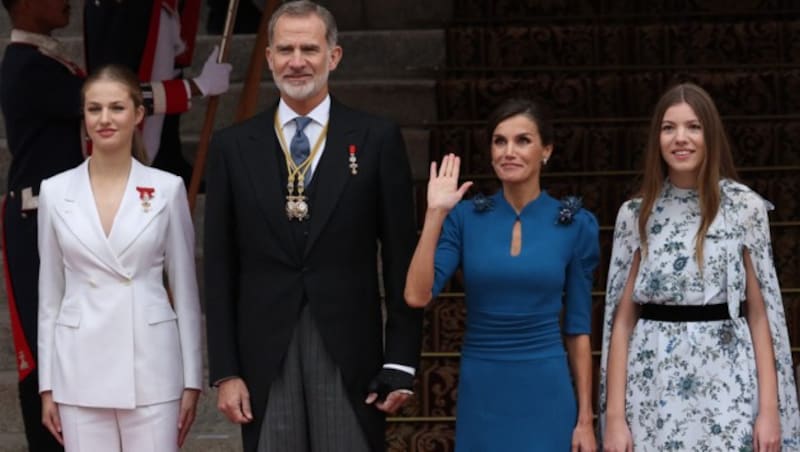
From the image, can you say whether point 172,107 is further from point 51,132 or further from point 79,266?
point 79,266

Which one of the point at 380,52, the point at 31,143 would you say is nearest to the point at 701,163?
the point at 31,143

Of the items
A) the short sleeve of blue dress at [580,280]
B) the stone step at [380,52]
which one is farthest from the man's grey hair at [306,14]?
the stone step at [380,52]

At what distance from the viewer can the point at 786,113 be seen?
242 inches

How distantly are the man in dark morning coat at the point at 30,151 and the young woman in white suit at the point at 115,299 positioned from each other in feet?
1.99

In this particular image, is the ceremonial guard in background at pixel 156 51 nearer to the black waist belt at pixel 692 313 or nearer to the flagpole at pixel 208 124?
the flagpole at pixel 208 124

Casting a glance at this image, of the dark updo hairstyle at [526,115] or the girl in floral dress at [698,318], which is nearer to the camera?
the girl in floral dress at [698,318]

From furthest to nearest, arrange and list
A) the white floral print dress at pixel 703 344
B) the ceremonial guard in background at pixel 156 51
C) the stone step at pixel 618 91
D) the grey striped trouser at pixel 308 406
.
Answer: the stone step at pixel 618 91 < the ceremonial guard in background at pixel 156 51 < the white floral print dress at pixel 703 344 < the grey striped trouser at pixel 308 406

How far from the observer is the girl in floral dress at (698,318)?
331 cm

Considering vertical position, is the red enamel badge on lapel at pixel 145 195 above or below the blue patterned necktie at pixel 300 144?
below

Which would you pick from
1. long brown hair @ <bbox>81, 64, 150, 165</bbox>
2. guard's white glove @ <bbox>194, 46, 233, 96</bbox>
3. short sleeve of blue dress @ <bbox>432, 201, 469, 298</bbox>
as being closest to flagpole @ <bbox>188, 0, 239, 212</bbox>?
guard's white glove @ <bbox>194, 46, 233, 96</bbox>

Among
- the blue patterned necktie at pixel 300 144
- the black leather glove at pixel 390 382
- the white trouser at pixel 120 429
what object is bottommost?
the white trouser at pixel 120 429

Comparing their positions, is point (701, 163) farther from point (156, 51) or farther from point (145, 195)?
point (156, 51)

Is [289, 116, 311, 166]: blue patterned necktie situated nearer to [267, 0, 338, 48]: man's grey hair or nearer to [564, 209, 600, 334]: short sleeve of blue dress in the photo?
[267, 0, 338, 48]: man's grey hair

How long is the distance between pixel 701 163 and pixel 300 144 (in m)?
0.80
